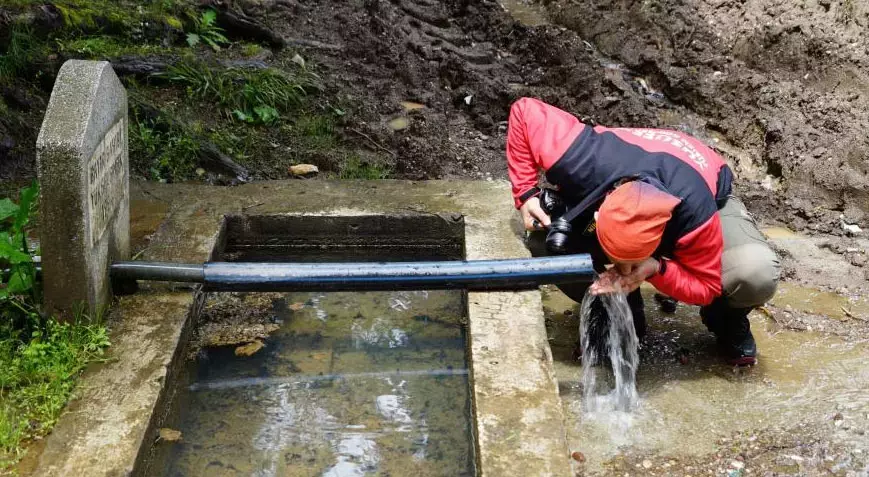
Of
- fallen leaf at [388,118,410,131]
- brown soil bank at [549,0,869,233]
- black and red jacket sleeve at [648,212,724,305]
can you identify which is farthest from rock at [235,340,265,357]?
brown soil bank at [549,0,869,233]

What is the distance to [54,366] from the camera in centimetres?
301

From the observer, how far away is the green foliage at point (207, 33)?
20.1 feet

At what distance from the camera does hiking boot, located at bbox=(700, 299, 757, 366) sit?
348 centimetres

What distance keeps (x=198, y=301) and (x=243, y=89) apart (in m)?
2.33

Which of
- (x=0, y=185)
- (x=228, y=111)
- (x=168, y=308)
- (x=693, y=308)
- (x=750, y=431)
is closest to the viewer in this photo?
(x=750, y=431)

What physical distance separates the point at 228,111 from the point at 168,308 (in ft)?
7.86

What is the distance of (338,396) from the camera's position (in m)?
3.38

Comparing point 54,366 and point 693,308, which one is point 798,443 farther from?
point 54,366

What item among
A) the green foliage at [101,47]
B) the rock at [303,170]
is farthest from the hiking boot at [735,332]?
the green foliage at [101,47]

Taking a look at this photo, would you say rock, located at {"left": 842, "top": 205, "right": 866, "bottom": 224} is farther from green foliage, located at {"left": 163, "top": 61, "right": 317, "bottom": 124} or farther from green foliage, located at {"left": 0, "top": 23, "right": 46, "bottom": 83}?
green foliage, located at {"left": 0, "top": 23, "right": 46, "bottom": 83}

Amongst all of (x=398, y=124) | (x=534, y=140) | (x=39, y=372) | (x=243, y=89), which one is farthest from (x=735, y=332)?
(x=243, y=89)

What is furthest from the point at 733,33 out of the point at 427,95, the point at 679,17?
the point at 427,95

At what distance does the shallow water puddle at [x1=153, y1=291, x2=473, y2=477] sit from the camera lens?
66 cm

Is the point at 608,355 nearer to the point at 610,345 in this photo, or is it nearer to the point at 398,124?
the point at 610,345
